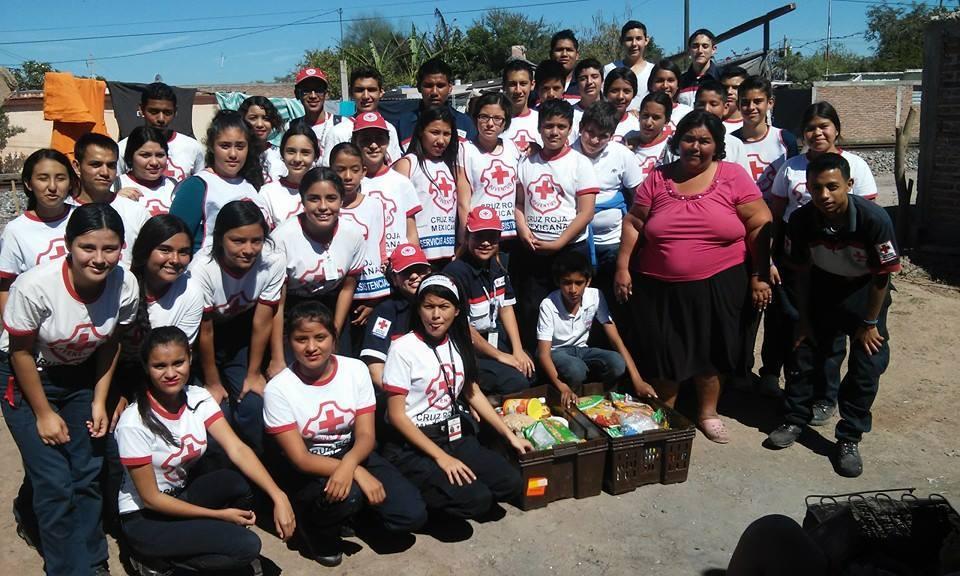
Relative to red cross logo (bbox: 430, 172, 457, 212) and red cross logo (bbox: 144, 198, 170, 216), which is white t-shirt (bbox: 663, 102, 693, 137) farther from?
red cross logo (bbox: 144, 198, 170, 216)

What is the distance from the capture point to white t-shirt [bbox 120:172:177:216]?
14.4ft

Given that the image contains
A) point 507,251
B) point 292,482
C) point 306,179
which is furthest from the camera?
point 507,251

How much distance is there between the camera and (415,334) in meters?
4.04

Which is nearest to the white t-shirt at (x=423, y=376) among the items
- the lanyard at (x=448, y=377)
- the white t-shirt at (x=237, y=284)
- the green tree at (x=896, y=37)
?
the lanyard at (x=448, y=377)

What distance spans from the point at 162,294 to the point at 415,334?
128 cm

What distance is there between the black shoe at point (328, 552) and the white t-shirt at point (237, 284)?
127 cm

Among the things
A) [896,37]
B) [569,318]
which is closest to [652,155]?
[569,318]

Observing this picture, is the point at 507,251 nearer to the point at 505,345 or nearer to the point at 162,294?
the point at 505,345

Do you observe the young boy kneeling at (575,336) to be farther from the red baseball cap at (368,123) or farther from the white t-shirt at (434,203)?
the red baseball cap at (368,123)

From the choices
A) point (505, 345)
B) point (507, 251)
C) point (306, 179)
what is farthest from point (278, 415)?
point (507, 251)

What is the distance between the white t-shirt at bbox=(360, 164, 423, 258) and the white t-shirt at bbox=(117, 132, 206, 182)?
3.74 ft

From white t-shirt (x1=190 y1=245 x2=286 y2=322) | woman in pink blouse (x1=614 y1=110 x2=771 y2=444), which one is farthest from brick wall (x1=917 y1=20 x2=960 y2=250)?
white t-shirt (x1=190 y1=245 x2=286 y2=322)

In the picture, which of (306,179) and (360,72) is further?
(360,72)

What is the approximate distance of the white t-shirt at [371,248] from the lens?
459 cm
